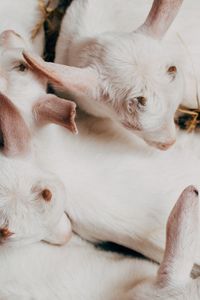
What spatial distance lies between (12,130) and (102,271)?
62 cm

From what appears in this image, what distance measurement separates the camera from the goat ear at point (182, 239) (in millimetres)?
2197

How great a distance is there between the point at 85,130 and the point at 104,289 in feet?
1.83

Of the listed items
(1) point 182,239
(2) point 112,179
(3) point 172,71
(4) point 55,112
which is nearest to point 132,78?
(3) point 172,71

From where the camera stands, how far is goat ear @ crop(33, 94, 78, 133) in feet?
6.66

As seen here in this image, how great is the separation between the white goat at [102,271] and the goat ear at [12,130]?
0.31 m

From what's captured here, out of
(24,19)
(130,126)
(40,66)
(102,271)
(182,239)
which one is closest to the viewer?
(40,66)

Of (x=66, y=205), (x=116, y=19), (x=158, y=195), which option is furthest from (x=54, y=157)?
(x=116, y=19)

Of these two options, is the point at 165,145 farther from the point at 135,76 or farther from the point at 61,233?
the point at 61,233

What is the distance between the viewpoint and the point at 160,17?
2295 mm

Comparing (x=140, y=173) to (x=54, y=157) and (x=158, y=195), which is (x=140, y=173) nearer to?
(x=158, y=195)

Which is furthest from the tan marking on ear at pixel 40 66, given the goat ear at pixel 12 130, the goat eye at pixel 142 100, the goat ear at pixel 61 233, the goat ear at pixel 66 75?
the goat ear at pixel 61 233

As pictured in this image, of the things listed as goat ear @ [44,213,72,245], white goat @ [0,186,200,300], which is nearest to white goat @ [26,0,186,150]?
white goat @ [0,186,200,300]

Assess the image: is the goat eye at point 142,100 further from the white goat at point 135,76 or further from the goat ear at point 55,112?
the goat ear at point 55,112

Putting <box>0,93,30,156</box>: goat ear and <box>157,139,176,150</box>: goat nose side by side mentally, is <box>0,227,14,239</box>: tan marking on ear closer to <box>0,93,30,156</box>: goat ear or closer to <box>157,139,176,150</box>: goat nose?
<box>0,93,30,156</box>: goat ear
